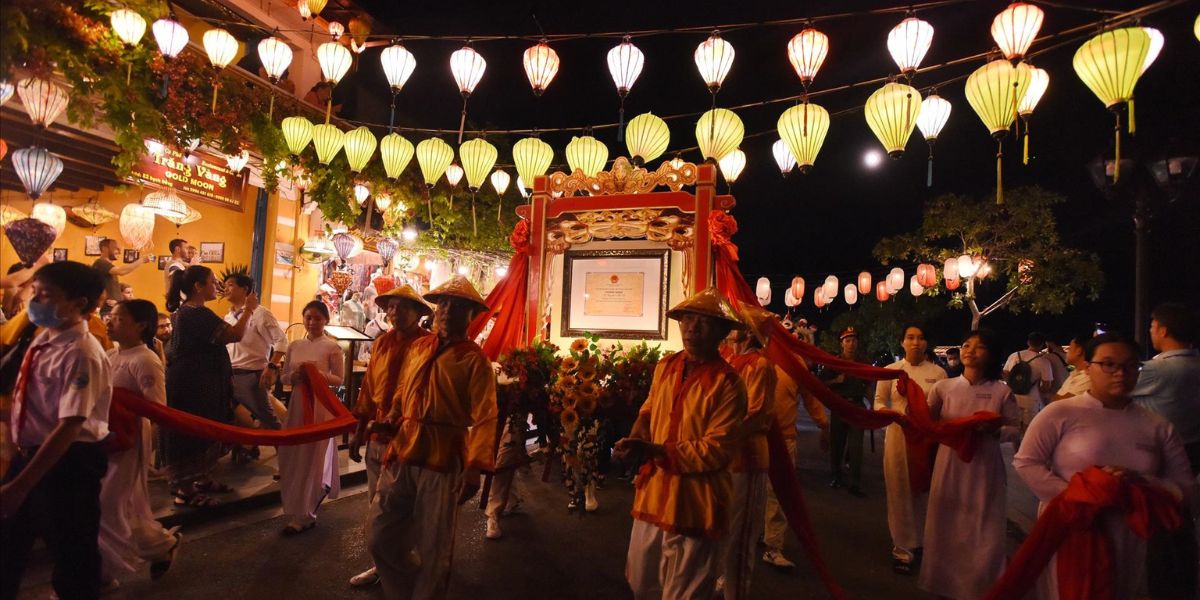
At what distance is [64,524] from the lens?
10.1ft

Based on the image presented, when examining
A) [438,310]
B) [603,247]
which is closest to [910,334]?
[603,247]

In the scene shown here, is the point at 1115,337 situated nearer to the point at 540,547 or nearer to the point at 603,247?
the point at 603,247

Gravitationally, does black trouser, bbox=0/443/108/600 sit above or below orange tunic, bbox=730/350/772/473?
below

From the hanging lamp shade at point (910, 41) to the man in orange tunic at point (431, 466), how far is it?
5.29 meters

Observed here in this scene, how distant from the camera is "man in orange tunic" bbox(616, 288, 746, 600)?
3168 mm

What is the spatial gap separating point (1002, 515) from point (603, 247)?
168 inches

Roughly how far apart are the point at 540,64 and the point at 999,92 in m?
5.03

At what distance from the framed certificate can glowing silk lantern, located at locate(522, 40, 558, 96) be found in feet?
7.87

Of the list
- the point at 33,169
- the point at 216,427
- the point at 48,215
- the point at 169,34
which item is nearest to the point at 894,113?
the point at 216,427

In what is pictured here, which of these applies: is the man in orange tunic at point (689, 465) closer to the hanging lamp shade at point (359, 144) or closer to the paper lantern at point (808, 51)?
the paper lantern at point (808, 51)

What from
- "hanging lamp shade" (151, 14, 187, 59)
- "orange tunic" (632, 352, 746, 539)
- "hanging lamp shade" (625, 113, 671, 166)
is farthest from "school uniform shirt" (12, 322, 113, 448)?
"hanging lamp shade" (625, 113, 671, 166)

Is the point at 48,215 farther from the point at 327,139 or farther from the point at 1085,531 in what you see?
the point at 1085,531

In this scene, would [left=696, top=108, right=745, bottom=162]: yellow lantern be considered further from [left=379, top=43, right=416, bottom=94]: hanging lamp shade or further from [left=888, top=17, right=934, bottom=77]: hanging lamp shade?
[left=379, top=43, right=416, bottom=94]: hanging lamp shade

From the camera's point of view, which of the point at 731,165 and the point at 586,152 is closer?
the point at 586,152
